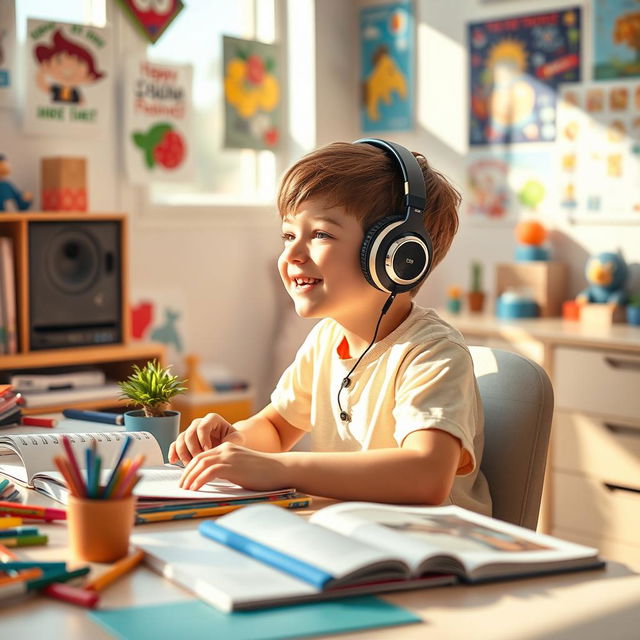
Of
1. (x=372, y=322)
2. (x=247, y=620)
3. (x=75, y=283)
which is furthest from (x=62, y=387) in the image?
(x=247, y=620)

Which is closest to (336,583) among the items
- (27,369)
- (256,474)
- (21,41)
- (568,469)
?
(256,474)

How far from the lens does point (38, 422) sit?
1.69 m

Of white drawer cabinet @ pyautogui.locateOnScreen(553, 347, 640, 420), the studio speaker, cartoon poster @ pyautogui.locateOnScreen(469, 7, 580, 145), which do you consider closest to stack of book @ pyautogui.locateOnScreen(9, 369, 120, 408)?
the studio speaker

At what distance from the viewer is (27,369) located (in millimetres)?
3127

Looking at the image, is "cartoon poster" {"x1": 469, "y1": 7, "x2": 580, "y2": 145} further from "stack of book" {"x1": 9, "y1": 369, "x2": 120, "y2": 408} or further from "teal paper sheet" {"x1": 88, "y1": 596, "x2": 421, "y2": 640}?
"teal paper sheet" {"x1": 88, "y1": 596, "x2": 421, "y2": 640}

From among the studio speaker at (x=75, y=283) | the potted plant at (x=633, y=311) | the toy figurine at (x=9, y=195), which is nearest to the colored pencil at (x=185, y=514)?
the studio speaker at (x=75, y=283)

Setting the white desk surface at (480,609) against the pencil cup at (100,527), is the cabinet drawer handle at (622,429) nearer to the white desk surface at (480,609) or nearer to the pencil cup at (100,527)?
the white desk surface at (480,609)

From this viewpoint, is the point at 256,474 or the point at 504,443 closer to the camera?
the point at 256,474

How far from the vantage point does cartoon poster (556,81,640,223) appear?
3373mm

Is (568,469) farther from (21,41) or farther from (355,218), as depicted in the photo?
(21,41)

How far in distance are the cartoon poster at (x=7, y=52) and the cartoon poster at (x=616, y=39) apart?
6.23ft

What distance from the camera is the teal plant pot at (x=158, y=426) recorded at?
1501mm

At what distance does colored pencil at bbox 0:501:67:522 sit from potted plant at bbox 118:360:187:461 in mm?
359

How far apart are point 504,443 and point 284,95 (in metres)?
2.91
